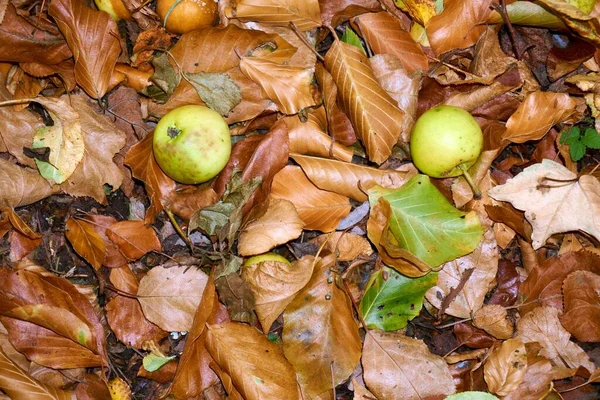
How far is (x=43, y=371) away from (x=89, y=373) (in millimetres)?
190

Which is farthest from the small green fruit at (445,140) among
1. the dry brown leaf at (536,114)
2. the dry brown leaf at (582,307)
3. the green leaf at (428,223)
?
the dry brown leaf at (582,307)

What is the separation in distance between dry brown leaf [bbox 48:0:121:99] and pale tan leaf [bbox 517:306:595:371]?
2247 mm

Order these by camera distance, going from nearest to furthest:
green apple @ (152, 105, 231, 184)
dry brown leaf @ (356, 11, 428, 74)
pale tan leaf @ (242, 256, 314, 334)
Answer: green apple @ (152, 105, 231, 184) → pale tan leaf @ (242, 256, 314, 334) → dry brown leaf @ (356, 11, 428, 74)

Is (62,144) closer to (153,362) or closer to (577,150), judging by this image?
(153,362)

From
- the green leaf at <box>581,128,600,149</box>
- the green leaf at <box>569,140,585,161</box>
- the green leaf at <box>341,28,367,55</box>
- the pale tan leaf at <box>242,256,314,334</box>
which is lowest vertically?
the pale tan leaf at <box>242,256,314,334</box>

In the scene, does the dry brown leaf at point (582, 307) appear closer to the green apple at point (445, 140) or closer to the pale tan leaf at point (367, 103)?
the green apple at point (445, 140)

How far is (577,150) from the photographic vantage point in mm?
2693

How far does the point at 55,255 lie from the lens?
2.58m

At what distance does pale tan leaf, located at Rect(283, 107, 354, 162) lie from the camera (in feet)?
8.55

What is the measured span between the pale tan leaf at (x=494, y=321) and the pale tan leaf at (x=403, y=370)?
0.28 m

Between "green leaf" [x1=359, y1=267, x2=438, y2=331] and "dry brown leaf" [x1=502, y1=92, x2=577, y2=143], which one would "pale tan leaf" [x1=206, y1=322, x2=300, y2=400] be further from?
"dry brown leaf" [x1=502, y1=92, x2=577, y2=143]

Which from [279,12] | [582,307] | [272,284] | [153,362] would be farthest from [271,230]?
[582,307]

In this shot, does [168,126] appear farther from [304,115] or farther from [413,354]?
[413,354]

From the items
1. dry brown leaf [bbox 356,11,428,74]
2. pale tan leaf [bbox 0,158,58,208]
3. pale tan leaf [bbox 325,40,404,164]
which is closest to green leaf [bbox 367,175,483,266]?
pale tan leaf [bbox 325,40,404,164]
